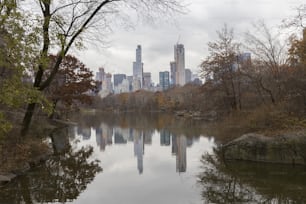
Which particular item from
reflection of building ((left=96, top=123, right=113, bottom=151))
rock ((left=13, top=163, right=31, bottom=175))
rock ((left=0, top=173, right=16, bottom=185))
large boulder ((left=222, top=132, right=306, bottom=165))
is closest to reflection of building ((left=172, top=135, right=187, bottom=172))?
large boulder ((left=222, top=132, right=306, bottom=165))

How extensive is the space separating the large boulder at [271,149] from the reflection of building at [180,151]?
2.13 meters

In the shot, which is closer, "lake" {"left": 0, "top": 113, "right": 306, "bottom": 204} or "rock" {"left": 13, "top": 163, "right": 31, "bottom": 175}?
"lake" {"left": 0, "top": 113, "right": 306, "bottom": 204}

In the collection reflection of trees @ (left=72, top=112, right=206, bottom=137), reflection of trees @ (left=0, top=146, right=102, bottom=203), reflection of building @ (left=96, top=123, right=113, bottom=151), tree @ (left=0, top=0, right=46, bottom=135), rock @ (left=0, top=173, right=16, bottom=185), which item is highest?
tree @ (left=0, top=0, right=46, bottom=135)

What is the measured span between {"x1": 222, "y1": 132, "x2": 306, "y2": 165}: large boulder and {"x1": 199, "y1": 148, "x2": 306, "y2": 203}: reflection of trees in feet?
1.90

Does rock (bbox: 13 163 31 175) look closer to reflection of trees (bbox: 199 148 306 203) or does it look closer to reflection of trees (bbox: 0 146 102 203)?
reflection of trees (bbox: 0 146 102 203)

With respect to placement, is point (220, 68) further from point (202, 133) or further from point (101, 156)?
point (101, 156)

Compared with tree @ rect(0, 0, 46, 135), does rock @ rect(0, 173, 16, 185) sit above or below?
below

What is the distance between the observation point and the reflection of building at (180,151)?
14.6m

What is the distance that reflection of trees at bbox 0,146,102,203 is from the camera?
9984mm

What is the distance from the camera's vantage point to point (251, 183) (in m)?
11.2

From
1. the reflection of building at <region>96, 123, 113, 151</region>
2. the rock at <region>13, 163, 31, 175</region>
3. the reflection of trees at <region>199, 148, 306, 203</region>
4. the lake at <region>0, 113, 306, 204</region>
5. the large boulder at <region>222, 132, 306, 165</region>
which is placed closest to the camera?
the reflection of trees at <region>199, 148, 306, 203</region>

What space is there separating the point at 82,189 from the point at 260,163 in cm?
738

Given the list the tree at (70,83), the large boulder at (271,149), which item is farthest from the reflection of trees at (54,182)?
the tree at (70,83)

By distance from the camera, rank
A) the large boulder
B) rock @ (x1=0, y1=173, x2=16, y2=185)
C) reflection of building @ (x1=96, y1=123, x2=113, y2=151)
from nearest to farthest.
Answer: rock @ (x1=0, y1=173, x2=16, y2=185) < the large boulder < reflection of building @ (x1=96, y1=123, x2=113, y2=151)
